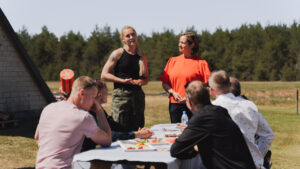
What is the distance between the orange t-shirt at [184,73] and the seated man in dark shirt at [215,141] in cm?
223

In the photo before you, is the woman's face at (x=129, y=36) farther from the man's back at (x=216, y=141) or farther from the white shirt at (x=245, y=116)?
the man's back at (x=216, y=141)

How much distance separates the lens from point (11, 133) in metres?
11.3

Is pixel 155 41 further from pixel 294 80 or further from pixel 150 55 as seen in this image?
pixel 294 80

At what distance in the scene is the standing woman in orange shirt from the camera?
5.17m

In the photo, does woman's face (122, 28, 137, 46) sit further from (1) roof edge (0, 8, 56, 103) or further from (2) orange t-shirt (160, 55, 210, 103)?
(1) roof edge (0, 8, 56, 103)

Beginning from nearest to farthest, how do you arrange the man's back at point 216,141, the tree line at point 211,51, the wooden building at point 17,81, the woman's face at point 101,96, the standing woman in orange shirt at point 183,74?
the man's back at point 216,141 < the woman's face at point 101,96 < the standing woman in orange shirt at point 183,74 < the wooden building at point 17,81 < the tree line at point 211,51

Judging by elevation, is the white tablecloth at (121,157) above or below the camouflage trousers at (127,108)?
below

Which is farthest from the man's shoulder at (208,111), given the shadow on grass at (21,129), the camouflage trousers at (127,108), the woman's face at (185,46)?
the shadow on grass at (21,129)

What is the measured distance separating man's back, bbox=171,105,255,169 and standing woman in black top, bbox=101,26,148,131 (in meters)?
2.01

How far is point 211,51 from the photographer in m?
63.8

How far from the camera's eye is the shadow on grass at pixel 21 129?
1111cm

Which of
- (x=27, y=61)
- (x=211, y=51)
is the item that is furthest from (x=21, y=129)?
(x=211, y=51)

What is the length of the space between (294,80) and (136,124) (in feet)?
200

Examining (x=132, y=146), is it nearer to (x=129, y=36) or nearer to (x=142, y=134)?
(x=142, y=134)
